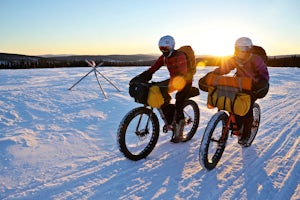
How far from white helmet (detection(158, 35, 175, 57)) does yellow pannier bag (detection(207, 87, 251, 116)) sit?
109cm

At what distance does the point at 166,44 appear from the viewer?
4.67 metres

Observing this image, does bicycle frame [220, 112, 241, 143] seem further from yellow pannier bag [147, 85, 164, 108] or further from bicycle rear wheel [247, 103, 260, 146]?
yellow pannier bag [147, 85, 164, 108]

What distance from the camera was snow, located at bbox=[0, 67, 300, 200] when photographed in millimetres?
3568

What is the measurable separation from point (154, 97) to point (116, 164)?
47.5 inches

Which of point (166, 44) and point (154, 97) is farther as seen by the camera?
point (166, 44)

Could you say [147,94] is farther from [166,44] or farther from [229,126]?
[229,126]

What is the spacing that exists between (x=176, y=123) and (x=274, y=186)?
2036mm

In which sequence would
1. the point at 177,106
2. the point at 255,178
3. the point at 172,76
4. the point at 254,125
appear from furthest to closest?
the point at 254,125
the point at 177,106
the point at 172,76
the point at 255,178

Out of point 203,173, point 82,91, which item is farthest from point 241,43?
point 82,91

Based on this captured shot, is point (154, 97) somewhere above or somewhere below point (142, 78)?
below

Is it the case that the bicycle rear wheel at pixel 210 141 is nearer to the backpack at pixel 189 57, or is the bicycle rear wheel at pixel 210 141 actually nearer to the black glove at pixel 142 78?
the backpack at pixel 189 57

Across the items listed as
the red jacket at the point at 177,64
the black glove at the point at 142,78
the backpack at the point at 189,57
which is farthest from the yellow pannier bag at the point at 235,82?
the black glove at the point at 142,78

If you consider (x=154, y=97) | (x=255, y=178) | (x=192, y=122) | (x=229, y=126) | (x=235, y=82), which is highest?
(x=235, y=82)

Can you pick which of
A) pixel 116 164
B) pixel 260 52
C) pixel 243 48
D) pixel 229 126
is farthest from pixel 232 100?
pixel 116 164
